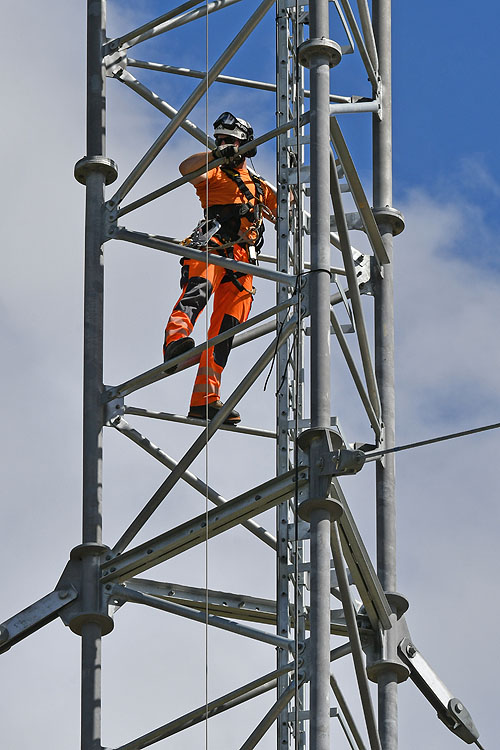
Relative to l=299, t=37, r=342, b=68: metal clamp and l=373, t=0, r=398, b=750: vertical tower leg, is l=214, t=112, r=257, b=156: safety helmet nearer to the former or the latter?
l=373, t=0, r=398, b=750: vertical tower leg

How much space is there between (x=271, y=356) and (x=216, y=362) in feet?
5.94

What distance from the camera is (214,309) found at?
22.6m

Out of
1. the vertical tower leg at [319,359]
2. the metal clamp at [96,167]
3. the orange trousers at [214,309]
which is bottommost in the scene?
the vertical tower leg at [319,359]

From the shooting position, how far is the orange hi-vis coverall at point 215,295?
21844mm

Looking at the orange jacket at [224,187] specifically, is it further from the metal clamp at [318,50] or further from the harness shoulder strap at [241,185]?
the metal clamp at [318,50]

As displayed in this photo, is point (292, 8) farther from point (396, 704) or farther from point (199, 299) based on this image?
point (396, 704)

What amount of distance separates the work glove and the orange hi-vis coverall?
0.35 metres

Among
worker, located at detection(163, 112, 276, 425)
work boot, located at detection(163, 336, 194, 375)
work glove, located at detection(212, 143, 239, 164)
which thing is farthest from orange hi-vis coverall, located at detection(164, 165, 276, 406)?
work glove, located at detection(212, 143, 239, 164)

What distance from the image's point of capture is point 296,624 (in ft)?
62.2

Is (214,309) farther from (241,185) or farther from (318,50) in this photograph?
(318,50)

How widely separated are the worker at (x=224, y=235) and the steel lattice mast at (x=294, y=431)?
281 millimetres

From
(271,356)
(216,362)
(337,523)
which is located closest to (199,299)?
(216,362)

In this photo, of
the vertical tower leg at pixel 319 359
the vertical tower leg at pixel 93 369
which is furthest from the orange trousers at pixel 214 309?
the vertical tower leg at pixel 319 359

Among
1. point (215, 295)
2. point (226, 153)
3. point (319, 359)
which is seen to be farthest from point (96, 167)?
point (319, 359)
